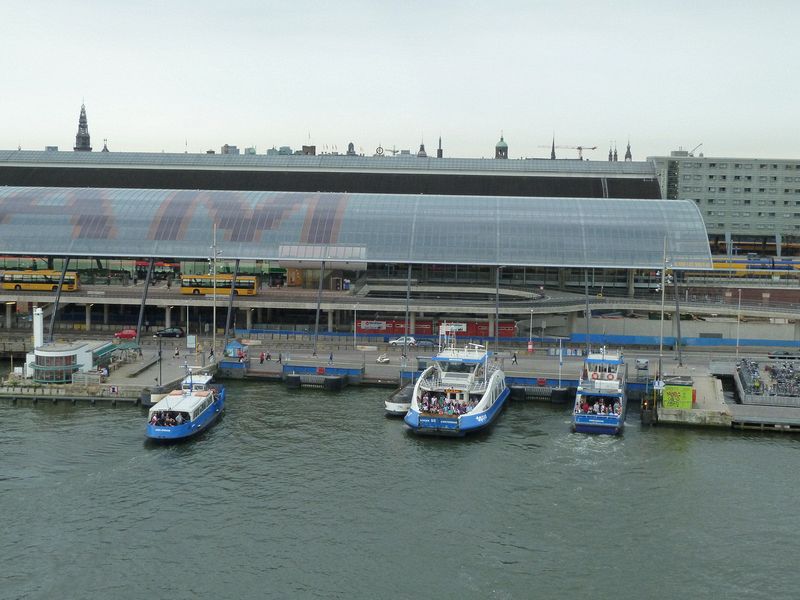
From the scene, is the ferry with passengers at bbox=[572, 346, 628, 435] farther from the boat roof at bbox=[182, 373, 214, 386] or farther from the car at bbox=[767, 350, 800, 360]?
the boat roof at bbox=[182, 373, 214, 386]

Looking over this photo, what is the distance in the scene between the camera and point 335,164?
479 ft

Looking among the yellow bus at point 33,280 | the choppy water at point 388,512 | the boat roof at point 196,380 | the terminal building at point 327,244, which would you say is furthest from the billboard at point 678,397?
the yellow bus at point 33,280

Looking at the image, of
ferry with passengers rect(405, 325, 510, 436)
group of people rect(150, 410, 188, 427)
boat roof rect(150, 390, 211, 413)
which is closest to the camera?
group of people rect(150, 410, 188, 427)

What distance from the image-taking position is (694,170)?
584 ft

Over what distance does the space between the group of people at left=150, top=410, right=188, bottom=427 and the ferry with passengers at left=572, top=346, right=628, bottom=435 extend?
25996 mm

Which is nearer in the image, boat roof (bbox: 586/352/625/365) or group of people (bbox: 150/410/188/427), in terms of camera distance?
group of people (bbox: 150/410/188/427)

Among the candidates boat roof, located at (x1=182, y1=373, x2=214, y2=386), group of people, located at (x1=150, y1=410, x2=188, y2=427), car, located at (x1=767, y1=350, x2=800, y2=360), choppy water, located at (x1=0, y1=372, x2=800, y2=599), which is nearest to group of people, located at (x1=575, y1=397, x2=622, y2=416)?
choppy water, located at (x1=0, y1=372, x2=800, y2=599)

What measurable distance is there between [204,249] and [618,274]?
5098 centimetres

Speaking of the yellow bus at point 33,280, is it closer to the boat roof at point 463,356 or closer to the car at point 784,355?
the boat roof at point 463,356

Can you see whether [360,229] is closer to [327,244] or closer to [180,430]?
[327,244]

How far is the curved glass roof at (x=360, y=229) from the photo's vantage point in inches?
3797

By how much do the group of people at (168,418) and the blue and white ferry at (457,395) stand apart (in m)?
14.7

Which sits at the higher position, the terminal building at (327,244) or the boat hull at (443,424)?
the terminal building at (327,244)

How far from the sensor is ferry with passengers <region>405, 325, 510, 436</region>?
6238 centimetres
